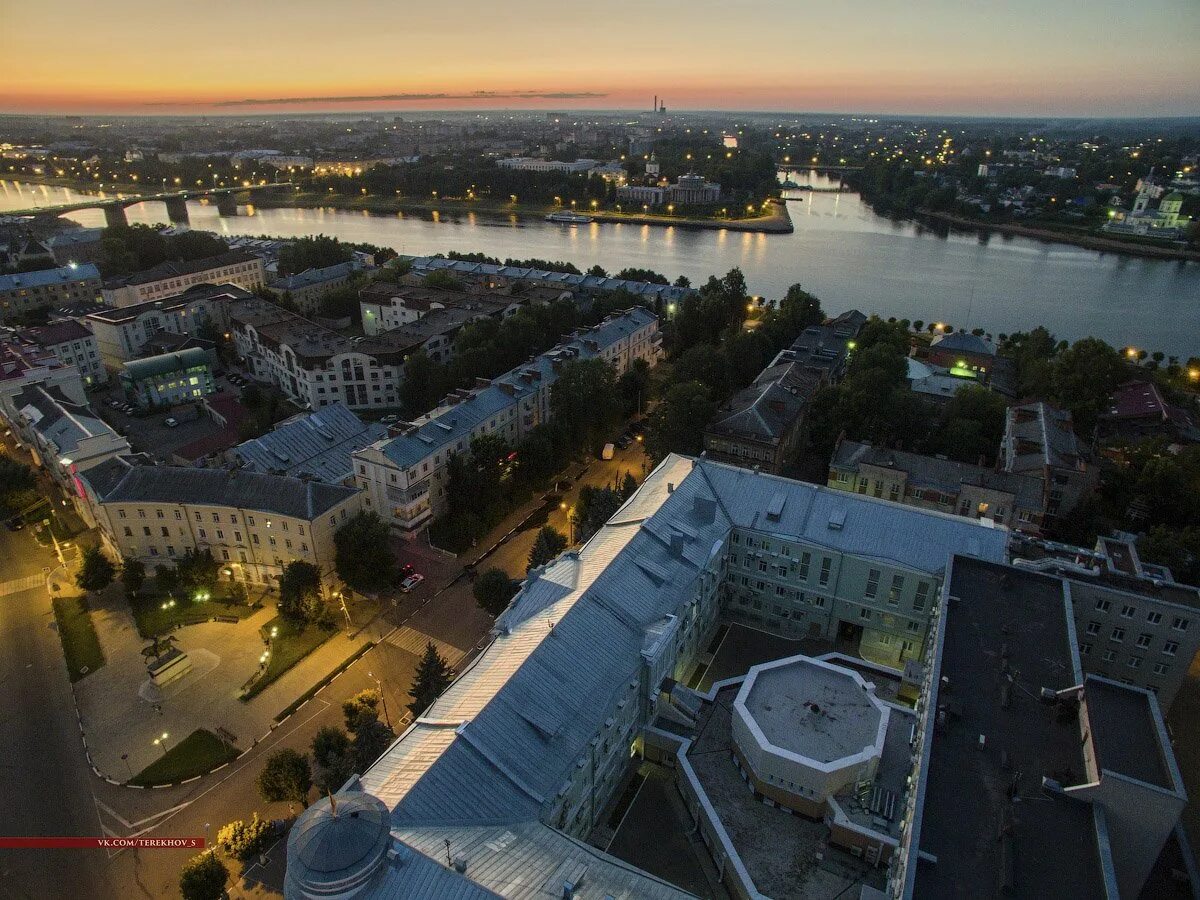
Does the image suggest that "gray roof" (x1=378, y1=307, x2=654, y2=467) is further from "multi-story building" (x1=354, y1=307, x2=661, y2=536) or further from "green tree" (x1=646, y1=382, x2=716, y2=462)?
"green tree" (x1=646, y1=382, x2=716, y2=462)

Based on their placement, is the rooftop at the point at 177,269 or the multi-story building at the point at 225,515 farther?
the rooftop at the point at 177,269

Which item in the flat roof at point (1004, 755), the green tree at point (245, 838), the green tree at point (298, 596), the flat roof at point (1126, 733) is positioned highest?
the flat roof at point (1126, 733)

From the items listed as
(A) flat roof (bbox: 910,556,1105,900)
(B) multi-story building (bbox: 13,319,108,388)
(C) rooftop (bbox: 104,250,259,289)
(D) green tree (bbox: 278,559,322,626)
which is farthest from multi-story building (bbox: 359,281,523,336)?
(A) flat roof (bbox: 910,556,1105,900)

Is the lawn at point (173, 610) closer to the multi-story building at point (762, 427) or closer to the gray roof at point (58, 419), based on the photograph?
the gray roof at point (58, 419)

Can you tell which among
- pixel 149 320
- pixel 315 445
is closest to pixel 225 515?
pixel 315 445

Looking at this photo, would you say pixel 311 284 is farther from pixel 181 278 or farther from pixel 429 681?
pixel 429 681

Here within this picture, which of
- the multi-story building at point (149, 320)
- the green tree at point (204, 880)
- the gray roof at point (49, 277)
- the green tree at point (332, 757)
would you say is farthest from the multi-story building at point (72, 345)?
the green tree at point (204, 880)

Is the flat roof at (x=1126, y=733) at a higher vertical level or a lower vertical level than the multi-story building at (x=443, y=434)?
higher

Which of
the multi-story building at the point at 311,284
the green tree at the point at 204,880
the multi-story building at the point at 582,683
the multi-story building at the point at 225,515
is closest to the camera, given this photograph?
the multi-story building at the point at 582,683
